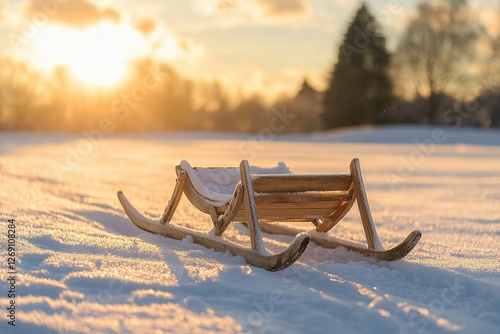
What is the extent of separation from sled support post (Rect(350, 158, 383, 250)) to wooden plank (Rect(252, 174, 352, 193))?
0.29 feet

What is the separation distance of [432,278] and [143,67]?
4559cm

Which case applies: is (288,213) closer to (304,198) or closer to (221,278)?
(304,198)

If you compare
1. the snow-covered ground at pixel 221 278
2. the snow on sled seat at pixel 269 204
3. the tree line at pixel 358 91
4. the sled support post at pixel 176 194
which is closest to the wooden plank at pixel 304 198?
the snow on sled seat at pixel 269 204

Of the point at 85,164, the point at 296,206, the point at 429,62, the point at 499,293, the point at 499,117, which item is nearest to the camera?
the point at 499,293

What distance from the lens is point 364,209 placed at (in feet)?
19.5

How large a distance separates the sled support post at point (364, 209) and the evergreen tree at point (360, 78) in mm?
34866

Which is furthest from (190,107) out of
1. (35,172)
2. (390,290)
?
(390,290)

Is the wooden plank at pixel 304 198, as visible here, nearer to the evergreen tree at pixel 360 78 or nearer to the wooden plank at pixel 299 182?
the wooden plank at pixel 299 182

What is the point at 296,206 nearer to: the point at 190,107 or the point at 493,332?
the point at 493,332

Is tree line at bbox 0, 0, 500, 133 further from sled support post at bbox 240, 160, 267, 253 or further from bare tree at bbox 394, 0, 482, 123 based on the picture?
sled support post at bbox 240, 160, 267, 253

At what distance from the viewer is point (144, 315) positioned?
12.7 feet

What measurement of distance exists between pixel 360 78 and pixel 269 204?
35502 mm

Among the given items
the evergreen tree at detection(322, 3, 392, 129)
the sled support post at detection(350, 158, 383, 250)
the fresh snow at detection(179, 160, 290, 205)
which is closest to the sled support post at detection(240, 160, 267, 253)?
the fresh snow at detection(179, 160, 290, 205)

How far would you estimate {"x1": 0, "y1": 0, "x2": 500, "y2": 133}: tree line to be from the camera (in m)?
39.6
